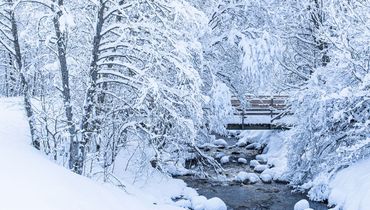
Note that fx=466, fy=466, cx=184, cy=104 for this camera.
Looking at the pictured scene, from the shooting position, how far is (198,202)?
1285 cm

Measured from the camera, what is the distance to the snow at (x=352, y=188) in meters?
11.1

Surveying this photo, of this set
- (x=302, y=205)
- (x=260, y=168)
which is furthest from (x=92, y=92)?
(x=260, y=168)

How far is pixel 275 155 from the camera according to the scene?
61.0 ft

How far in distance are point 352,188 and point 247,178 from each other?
14.7 ft

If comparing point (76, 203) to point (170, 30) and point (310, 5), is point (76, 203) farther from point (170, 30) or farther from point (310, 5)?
point (310, 5)

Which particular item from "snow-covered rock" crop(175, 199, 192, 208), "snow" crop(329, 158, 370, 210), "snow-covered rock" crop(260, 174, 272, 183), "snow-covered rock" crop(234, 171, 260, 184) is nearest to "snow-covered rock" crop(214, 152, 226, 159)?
"snow-covered rock" crop(234, 171, 260, 184)

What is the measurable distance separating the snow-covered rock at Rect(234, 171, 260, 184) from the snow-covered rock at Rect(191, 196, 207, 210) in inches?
115

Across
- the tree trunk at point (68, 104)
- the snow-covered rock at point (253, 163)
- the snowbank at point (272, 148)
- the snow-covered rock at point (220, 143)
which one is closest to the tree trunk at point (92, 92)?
the tree trunk at point (68, 104)

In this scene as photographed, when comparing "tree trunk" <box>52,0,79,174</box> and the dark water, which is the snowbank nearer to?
the dark water

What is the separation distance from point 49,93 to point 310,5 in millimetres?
9078

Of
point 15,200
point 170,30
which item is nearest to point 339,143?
point 170,30

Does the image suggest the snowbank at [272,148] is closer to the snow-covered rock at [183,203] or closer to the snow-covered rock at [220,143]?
the snow-covered rock at [220,143]

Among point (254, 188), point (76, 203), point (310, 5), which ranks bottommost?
point (254, 188)

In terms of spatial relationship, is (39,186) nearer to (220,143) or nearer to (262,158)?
(262,158)
